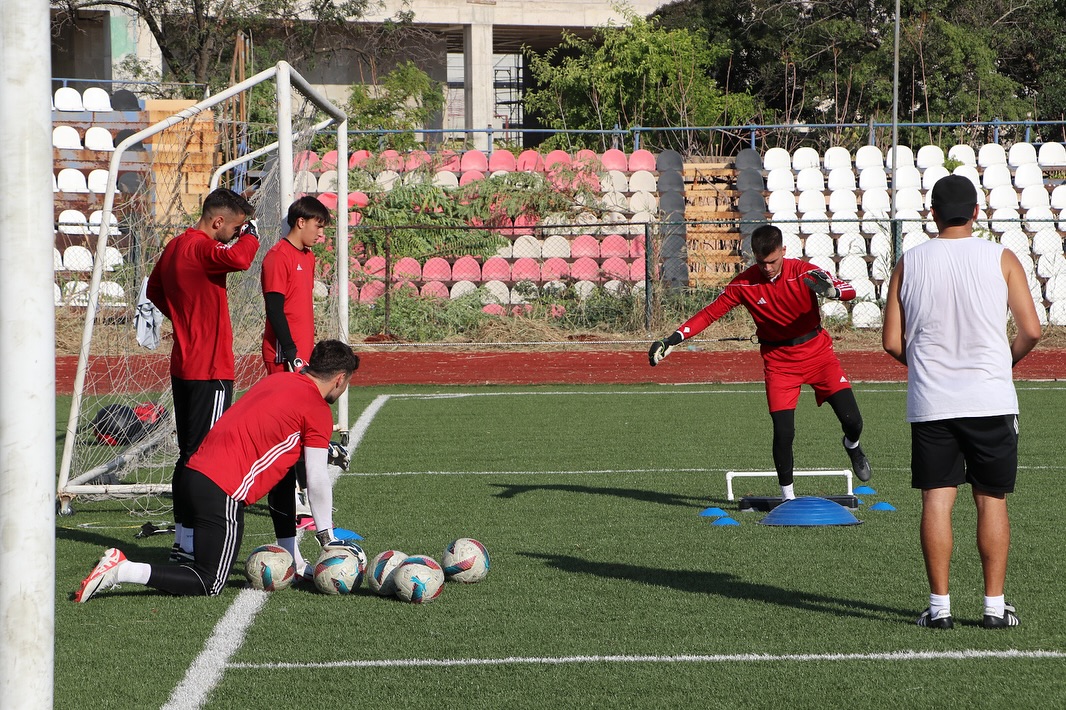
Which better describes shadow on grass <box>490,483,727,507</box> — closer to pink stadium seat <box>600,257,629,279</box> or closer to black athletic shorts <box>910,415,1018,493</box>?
black athletic shorts <box>910,415,1018,493</box>

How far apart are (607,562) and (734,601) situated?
1052 mm

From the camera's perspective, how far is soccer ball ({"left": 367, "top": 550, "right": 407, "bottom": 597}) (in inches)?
232

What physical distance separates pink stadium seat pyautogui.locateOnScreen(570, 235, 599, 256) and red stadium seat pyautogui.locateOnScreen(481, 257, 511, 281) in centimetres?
131

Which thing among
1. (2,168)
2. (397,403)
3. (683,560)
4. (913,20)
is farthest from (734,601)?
(913,20)

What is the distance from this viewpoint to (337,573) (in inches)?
232

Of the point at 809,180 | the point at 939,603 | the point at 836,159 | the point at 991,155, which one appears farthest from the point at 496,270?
the point at 939,603

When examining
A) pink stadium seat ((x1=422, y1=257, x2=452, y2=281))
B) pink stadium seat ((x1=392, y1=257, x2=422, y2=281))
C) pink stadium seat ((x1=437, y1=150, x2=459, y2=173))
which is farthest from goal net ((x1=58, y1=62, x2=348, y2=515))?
pink stadium seat ((x1=437, y1=150, x2=459, y2=173))

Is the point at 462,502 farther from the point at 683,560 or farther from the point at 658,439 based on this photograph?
the point at 658,439

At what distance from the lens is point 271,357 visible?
24.3 ft

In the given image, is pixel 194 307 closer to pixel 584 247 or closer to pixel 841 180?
pixel 584 247

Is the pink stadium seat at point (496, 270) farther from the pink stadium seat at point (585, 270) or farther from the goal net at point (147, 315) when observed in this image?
the goal net at point (147, 315)

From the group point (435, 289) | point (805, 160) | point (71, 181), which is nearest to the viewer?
point (435, 289)

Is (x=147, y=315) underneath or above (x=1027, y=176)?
underneath

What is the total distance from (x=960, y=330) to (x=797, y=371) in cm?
328
